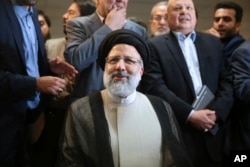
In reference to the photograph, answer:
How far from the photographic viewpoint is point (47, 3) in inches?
235

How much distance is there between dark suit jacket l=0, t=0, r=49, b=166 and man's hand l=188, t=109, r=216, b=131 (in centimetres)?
103

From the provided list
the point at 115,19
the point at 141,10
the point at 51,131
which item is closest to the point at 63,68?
the point at 115,19

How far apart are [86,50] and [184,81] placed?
681mm

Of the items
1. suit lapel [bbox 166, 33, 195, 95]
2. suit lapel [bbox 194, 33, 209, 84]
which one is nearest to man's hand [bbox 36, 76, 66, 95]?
suit lapel [bbox 166, 33, 195, 95]

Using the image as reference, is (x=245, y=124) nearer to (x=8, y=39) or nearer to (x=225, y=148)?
(x=225, y=148)

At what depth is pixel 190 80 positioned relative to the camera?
2.89m

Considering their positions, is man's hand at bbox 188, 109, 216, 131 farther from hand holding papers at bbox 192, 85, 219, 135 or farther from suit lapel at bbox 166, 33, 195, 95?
suit lapel at bbox 166, 33, 195, 95

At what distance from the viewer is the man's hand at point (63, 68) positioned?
2.71 meters

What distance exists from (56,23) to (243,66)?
3.56 m

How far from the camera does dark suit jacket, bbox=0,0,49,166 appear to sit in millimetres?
2502

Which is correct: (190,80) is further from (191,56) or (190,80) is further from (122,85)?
(122,85)

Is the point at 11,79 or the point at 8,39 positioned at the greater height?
the point at 8,39

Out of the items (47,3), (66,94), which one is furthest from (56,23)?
(66,94)

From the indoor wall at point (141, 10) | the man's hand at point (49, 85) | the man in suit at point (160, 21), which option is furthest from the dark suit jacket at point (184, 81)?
the indoor wall at point (141, 10)
